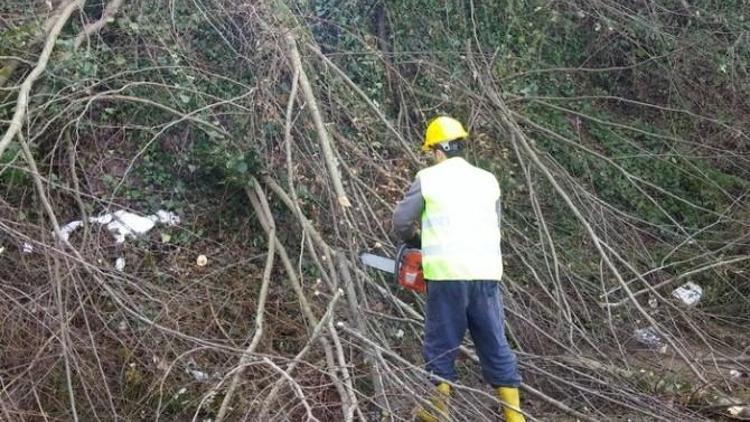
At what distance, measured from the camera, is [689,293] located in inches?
246

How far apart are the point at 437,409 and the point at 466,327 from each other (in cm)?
54

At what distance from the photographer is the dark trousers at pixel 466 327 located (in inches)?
160

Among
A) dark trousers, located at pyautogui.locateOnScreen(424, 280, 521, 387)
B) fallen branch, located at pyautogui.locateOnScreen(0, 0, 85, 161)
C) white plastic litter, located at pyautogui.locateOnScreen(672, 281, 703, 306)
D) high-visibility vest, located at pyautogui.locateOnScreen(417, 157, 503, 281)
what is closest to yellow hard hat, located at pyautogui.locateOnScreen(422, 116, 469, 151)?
high-visibility vest, located at pyautogui.locateOnScreen(417, 157, 503, 281)

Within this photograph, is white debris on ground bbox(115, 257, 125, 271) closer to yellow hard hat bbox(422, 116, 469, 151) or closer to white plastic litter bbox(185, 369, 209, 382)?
white plastic litter bbox(185, 369, 209, 382)

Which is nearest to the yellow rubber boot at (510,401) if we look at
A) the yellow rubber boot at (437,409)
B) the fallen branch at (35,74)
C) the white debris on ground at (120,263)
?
the yellow rubber boot at (437,409)

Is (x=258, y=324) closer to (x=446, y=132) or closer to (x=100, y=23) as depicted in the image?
(x=446, y=132)

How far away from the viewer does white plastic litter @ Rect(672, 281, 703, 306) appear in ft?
20.2

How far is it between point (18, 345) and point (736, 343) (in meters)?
4.47

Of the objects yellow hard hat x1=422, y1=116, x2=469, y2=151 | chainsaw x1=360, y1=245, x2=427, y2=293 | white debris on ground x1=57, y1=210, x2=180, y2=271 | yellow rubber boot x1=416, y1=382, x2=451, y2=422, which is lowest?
yellow rubber boot x1=416, y1=382, x2=451, y2=422

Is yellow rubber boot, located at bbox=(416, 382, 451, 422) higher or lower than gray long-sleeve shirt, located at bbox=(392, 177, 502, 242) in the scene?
lower

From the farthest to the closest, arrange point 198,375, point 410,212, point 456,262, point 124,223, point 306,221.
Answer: point 124,223 < point 306,221 < point 198,375 < point 410,212 < point 456,262

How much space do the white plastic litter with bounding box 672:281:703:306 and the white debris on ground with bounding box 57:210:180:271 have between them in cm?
357

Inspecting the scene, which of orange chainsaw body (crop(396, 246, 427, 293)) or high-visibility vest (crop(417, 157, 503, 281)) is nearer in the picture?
high-visibility vest (crop(417, 157, 503, 281))

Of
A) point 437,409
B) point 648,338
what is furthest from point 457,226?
point 648,338
